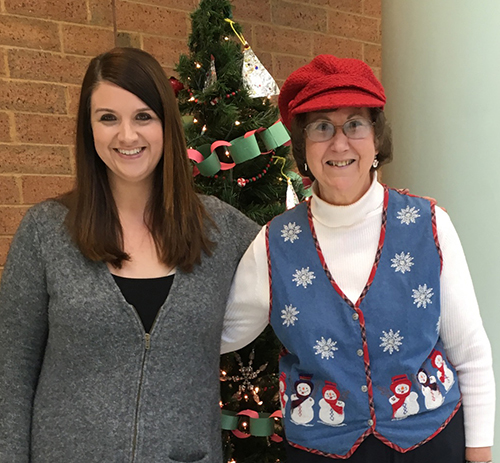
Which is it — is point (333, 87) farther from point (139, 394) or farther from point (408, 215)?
point (139, 394)

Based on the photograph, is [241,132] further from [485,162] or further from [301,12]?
[301,12]

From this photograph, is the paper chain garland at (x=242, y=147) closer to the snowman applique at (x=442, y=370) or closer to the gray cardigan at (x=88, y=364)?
the gray cardigan at (x=88, y=364)

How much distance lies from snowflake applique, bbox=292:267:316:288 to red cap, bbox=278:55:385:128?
0.39 m

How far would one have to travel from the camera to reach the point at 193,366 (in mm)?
1249

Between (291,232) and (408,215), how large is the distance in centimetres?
30

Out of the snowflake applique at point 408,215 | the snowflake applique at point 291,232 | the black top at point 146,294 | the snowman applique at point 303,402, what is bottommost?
the snowman applique at point 303,402

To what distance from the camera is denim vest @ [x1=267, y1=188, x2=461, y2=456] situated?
3.85ft

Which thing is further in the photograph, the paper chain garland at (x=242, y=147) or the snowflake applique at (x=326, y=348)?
the paper chain garland at (x=242, y=147)

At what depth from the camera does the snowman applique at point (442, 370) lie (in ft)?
3.98

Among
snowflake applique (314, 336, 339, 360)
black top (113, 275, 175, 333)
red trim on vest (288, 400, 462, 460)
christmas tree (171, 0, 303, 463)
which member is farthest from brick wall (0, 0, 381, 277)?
red trim on vest (288, 400, 462, 460)

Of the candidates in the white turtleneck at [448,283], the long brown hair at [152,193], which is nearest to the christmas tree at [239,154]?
the long brown hair at [152,193]

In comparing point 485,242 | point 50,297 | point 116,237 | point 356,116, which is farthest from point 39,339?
point 485,242

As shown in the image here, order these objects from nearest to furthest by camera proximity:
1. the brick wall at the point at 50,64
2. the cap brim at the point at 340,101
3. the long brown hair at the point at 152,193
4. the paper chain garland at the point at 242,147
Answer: the cap brim at the point at 340,101, the long brown hair at the point at 152,193, the paper chain garland at the point at 242,147, the brick wall at the point at 50,64

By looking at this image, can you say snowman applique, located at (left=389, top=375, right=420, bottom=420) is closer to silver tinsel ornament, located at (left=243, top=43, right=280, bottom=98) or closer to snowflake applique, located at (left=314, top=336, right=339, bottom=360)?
snowflake applique, located at (left=314, top=336, right=339, bottom=360)
